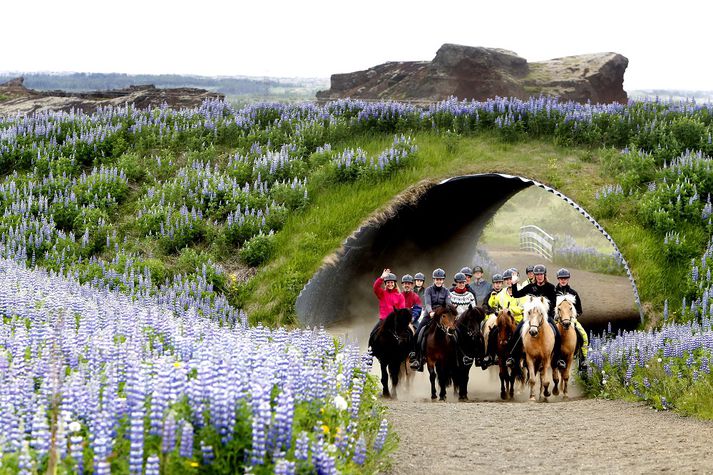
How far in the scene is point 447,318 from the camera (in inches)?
672

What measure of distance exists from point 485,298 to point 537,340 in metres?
2.46

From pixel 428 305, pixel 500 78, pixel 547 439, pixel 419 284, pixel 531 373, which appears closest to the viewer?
pixel 547 439

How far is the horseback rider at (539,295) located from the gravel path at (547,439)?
1380 mm

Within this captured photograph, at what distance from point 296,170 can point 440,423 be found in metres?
13.1

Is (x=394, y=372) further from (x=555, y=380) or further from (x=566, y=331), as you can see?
(x=566, y=331)

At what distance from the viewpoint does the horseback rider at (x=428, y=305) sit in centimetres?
1764

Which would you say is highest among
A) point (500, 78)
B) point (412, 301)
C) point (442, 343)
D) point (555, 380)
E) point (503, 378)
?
point (500, 78)

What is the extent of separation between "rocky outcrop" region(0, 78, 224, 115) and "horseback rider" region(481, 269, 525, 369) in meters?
19.3

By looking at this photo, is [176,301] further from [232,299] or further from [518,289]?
[518,289]

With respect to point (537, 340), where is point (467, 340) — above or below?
below

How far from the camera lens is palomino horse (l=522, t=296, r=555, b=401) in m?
17.0

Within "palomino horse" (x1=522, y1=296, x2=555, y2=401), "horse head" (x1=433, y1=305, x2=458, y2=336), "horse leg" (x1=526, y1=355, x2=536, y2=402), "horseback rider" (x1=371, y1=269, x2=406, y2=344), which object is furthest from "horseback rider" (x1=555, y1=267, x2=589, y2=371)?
"horseback rider" (x1=371, y1=269, x2=406, y2=344)

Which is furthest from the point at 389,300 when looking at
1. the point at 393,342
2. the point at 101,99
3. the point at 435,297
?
the point at 101,99

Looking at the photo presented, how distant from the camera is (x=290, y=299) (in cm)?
2155
